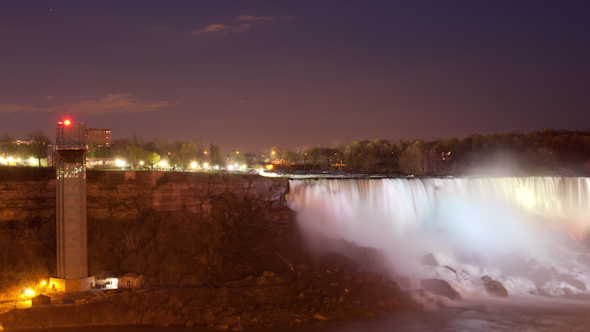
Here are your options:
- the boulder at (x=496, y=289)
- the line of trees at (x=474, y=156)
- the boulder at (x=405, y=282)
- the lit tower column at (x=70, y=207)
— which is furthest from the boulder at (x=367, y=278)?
the line of trees at (x=474, y=156)

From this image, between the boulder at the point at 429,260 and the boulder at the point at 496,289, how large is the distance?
5.02 m

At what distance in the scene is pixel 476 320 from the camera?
3022 centimetres

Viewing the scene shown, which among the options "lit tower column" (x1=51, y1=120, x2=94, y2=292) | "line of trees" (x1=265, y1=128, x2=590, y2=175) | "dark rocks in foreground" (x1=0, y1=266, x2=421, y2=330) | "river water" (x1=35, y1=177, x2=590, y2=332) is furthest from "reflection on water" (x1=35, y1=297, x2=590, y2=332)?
"line of trees" (x1=265, y1=128, x2=590, y2=175)

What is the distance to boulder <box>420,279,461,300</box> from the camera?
34.1 metres

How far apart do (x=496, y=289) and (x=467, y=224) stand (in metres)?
16.5

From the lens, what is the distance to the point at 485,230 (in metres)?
51.5

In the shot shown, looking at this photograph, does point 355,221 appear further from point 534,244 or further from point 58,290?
point 58,290

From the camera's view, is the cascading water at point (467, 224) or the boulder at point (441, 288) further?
the cascading water at point (467, 224)

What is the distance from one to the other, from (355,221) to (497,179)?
860 inches

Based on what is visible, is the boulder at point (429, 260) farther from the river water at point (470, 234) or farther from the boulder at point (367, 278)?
the boulder at point (367, 278)

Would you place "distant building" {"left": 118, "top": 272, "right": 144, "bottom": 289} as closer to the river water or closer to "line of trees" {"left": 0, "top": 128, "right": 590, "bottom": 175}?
the river water

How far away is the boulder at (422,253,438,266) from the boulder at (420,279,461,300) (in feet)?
17.0

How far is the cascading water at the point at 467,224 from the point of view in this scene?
39.7 meters

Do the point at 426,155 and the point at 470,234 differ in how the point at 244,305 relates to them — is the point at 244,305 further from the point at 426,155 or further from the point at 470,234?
the point at 426,155
